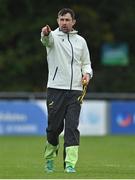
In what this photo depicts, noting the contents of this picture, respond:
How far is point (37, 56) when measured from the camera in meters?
42.6

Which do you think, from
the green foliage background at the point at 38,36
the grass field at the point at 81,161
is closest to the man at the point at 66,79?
the grass field at the point at 81,161

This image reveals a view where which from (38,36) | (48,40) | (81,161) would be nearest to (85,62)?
(48,40)

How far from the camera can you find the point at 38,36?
42.4 m

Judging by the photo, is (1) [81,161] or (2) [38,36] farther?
(2) [38,36]

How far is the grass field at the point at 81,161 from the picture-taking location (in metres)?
12.0

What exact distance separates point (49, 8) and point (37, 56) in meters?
2.77

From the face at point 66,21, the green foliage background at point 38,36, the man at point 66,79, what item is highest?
the face at point 66,21

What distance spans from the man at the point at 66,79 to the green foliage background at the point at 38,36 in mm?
29322

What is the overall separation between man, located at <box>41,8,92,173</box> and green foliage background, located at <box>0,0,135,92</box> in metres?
29.3

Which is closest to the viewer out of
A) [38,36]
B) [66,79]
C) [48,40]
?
[48,40]

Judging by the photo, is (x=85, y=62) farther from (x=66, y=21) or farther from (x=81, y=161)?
(x=81, y=161)

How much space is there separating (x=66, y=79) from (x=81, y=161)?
4.11 m

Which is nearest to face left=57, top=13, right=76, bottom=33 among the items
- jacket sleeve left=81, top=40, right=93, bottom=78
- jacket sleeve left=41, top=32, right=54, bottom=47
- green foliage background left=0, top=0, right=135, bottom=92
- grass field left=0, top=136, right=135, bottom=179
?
jacket sleeve left=41, top=32, right=54, bottom=47

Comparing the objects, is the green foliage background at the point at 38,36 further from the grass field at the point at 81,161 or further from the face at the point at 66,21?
the face at the point at 66,21
